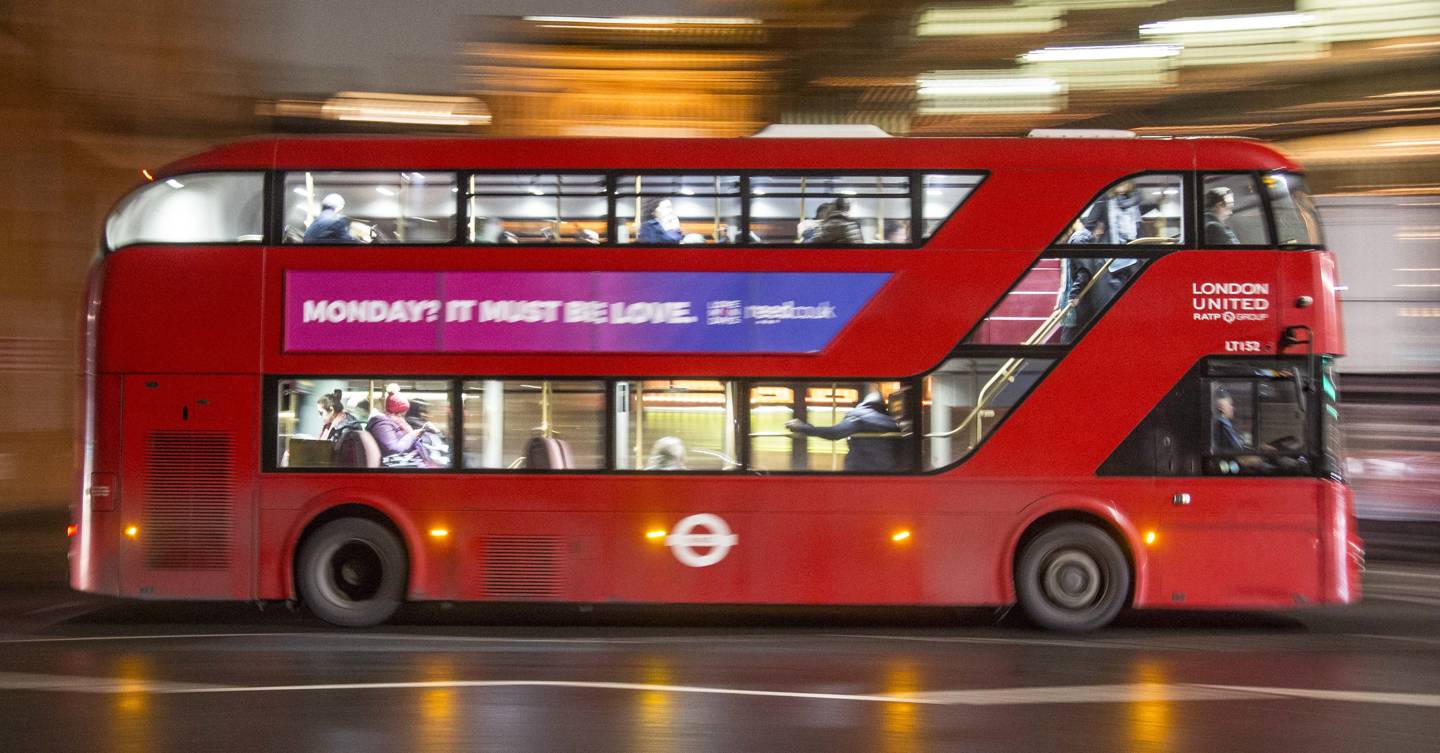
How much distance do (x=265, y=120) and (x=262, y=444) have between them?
20.3 meters

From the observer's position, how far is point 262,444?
980 centimetres

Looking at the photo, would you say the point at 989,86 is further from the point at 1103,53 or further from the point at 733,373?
the point at 733,373

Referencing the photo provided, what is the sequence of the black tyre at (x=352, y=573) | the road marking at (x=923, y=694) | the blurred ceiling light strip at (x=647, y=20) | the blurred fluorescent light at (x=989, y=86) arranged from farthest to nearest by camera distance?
the blurred ceiling light strip at (x=647, y=20) → the blurred fluorescent light at (x=989, y=86) → the black tyre at (x=352, y=573) → the road marking at (x=923, y=694)

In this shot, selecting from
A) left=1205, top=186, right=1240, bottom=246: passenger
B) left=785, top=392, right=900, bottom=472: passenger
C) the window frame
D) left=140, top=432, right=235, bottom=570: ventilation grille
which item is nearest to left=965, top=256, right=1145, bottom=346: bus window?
left=1205, top=186, right=1240, bottom=246: passenger

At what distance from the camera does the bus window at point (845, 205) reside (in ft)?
31.5

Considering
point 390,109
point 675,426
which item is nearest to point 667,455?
point 675,426

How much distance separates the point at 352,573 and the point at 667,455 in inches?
104

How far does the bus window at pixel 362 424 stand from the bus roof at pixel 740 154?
1.66 meters

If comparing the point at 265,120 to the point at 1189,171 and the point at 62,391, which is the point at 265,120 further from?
the point at 1189,171

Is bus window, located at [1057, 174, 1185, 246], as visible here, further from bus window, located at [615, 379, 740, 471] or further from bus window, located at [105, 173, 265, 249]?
bus window, located at [105, 173, 265, 249]

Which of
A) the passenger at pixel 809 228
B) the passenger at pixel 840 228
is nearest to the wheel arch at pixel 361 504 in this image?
the passenger at pixel 809 228

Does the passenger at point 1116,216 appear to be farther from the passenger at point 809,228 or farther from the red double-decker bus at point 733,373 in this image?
the passenger at point 809,228

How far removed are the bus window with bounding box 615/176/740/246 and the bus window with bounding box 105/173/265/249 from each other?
276 cm

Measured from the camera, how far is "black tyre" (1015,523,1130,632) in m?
9.71
